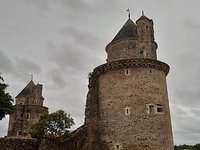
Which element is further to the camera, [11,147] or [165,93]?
[165,93]

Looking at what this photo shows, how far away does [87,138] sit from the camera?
28.9m

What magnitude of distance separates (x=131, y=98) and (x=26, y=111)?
25885 mm

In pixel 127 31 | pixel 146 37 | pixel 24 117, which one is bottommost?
pixel 24 117

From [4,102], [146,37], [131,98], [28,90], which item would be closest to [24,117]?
[28,90]

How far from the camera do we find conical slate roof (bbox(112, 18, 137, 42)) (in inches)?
1212

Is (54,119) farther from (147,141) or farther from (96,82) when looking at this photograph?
(147,141)

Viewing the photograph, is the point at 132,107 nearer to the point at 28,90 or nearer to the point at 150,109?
the point at 150,109

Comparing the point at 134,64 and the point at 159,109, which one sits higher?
the point at 134,64

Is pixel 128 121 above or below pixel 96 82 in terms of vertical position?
below

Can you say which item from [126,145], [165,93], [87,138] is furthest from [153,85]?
[87,138]

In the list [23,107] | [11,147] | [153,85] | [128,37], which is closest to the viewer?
[11,147]

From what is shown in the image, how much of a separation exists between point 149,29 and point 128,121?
31.9ft

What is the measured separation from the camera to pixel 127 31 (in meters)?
31.4

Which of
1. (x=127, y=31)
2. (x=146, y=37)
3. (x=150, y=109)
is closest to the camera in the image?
(x=150, y=109)
